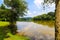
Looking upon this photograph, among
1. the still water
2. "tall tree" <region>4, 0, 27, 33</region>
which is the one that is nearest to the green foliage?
"tall tree" <region>4, 0, 27, 33</region>

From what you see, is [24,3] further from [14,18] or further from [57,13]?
[57,13]

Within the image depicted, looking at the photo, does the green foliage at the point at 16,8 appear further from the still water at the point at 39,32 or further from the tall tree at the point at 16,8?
the still water at the point at 39,32

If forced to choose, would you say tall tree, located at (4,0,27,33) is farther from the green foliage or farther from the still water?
the still water

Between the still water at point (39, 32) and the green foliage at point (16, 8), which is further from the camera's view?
the green foliage at point (16, 8)

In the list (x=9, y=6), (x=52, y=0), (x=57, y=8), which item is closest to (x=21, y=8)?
(x=9, y=6)

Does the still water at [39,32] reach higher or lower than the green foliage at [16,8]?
lower

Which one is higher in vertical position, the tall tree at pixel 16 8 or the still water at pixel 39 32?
the tall tree at pixel 16 8

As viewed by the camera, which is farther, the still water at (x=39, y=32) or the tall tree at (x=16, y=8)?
the tall tree at (x=16, y=8)

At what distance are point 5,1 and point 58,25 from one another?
142 feet

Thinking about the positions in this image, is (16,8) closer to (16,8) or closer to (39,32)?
(16,8)

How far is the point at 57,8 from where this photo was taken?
216 inches

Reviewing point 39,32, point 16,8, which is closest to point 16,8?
point 16,8

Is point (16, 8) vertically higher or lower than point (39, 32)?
higher

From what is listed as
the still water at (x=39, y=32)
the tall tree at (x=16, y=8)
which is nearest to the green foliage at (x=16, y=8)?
the tall tree at (x=16, y=8)
